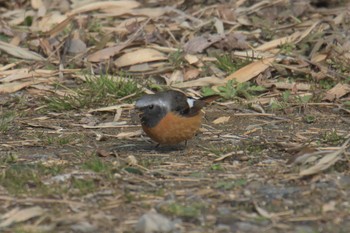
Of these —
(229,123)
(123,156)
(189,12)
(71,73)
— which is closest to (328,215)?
(123,156)

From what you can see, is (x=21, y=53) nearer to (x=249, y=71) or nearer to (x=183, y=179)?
(x=249, y=71)

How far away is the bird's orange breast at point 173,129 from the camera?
24.6 feet

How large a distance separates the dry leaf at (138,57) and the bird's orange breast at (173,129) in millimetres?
2408

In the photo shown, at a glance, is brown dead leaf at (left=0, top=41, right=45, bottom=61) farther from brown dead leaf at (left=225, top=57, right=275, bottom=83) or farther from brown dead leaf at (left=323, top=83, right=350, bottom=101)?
brown dead leaf at (left=323, top=83, right=350, bottom=101)

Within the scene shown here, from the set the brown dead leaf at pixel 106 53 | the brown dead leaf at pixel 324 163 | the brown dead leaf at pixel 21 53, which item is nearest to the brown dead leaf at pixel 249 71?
the brown dead leaf at pixel 106 53

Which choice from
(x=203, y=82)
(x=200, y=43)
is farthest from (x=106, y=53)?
(x=203, y=82)

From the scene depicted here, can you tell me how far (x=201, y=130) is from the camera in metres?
8.34

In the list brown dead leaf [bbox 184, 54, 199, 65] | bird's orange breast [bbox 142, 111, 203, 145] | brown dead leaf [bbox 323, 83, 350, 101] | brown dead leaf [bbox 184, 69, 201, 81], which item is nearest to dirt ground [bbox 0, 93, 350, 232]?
bird's orange breast [bbox 142, 111, 203, 145]

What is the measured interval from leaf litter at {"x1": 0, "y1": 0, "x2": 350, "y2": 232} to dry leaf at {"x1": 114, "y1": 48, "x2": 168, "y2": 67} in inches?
0.8

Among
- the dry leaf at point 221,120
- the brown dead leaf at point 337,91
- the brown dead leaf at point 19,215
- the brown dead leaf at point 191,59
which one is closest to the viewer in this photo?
the brown dead leaf at point 19,215

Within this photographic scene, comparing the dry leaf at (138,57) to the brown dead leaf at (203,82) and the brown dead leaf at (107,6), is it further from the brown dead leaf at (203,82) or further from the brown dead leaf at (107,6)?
the brown dead leaf at (107,6)

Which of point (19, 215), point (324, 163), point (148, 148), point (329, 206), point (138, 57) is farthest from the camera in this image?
point (138, 57)

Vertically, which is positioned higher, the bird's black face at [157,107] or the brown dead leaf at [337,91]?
the bird's black face at [157,107]

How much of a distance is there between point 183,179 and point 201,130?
1.87 meters
